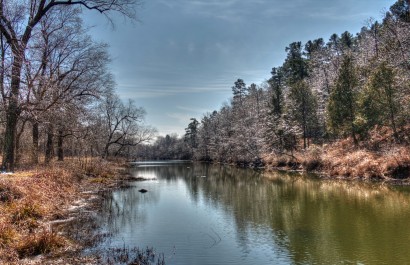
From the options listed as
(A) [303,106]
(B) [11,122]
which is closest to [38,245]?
(B) [11,122]

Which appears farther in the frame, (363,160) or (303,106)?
(303,106)

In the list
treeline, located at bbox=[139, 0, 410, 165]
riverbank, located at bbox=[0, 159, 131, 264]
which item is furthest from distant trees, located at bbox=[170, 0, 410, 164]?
riverbank, located at bbox=[0, 159, 131, 264]

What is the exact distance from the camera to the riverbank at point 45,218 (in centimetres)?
1036

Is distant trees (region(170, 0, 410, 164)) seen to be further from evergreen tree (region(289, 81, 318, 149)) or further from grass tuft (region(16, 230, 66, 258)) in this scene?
grass tuft (region(16, 230, 66, 258))

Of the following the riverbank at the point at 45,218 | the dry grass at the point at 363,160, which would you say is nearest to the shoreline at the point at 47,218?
the riverbank at the point at 45,218

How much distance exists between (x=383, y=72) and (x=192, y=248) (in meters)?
30.8

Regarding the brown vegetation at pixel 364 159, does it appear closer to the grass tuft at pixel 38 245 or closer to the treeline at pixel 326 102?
the treeline at pixel 326 102

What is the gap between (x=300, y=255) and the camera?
11430 millimetres

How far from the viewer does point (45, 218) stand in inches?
593

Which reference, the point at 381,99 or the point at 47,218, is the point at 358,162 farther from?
the point at 47,218

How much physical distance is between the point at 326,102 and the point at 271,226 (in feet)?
148

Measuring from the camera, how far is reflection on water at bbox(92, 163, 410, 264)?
11539 millimetres

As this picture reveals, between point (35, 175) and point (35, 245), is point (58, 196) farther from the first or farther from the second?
point (35, 245)

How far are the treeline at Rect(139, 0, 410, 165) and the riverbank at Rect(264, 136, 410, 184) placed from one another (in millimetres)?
2503
